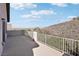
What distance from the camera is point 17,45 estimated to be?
610 centimetres

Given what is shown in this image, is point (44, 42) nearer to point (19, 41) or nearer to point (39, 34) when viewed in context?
point (39, 34)

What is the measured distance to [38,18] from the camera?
19.3 feet

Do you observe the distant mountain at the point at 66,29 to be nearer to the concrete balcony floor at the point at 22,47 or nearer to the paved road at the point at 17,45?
the concrete balcony floor at the point at 22,47

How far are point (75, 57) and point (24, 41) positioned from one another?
1406mm

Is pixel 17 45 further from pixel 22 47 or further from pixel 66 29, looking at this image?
pixel 66 29

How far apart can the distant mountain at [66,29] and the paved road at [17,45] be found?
1.93 ft

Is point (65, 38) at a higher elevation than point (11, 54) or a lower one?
higher

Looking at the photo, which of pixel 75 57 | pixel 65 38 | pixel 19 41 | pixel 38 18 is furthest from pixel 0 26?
pixel 75 57

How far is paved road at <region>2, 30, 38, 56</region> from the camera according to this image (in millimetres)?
6035

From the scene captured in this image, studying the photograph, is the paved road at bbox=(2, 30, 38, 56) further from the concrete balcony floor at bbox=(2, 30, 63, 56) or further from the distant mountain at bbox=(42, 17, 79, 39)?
the distant mountain at bbox=(42, 17, 79, 39)

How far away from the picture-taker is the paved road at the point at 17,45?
6035 millimetres

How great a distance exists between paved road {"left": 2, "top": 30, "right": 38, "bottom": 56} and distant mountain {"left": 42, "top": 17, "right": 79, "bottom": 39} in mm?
588

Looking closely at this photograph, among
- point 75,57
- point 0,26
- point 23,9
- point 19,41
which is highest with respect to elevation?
point 23,9

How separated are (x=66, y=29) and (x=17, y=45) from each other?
1.36 m
